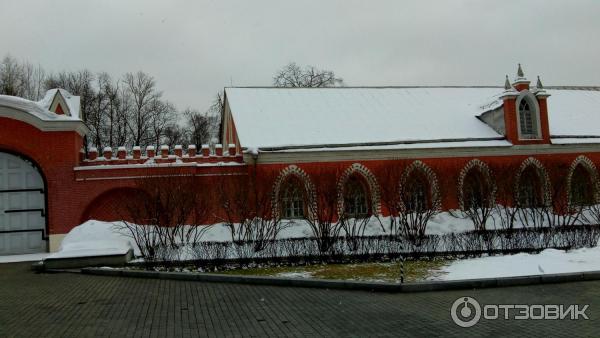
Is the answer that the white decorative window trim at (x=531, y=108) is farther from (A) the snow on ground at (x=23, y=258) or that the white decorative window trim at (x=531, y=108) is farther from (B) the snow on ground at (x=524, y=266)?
(A) the snow on ground at (x=23, y=258)

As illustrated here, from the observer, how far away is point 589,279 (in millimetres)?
12211

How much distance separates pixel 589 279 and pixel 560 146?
15061 millimetres

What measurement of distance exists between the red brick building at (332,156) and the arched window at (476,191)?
0.25 feet

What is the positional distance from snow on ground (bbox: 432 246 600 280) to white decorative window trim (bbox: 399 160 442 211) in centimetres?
478

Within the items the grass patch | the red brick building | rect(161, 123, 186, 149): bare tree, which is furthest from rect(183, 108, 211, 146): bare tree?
the grass patch

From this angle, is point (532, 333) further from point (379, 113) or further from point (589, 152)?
point (589, 152)

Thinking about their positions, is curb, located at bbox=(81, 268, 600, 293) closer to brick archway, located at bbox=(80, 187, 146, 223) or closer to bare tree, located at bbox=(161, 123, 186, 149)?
brick archway, located at bbox=(80, 187, 146, 223)

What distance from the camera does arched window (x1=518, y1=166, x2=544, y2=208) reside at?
21641 mm

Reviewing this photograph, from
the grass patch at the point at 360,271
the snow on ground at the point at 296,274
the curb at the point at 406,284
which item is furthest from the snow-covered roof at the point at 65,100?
the snow on ground at the point at 296,274

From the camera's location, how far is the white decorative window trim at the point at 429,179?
1984 cm

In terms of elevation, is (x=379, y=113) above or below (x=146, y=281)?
above

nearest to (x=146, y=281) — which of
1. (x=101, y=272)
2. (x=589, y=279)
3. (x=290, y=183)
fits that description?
(x=101, y=272)

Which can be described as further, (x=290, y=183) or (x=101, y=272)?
(x=290, y=183)

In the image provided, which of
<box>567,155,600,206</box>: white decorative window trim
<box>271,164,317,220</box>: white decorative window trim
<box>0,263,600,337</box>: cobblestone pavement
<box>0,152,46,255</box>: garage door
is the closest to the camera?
<box>0,263,600,337</box>: cobblestone pavement
